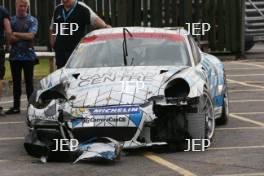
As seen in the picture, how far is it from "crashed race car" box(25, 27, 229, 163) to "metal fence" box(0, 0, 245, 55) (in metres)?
13.8

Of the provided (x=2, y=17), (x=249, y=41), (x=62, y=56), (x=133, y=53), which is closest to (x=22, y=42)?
(x=2, y=17)

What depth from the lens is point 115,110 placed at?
33.0 feet

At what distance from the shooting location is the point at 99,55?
1180cm

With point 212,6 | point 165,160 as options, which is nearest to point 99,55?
point 165,160

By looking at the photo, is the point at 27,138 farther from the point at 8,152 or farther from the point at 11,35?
the point at 11,35

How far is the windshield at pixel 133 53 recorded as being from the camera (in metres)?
11.6

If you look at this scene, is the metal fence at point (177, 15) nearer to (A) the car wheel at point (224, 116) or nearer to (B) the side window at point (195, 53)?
(A) the car wheel at point (224, 116)

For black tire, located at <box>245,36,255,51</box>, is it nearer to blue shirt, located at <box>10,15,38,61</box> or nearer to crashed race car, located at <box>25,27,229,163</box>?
blue shirt, located at <box>10,15,38,61</box>

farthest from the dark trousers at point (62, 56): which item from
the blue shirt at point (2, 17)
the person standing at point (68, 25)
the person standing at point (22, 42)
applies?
the blue shirt at point (2, 17)

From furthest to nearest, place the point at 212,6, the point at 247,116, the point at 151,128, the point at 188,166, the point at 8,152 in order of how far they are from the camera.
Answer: the point at 212,6 → the point at 247,116 → the point at 8,152 → the point at 151,128 → the point at 188,166

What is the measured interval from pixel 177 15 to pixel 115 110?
15.6 metres

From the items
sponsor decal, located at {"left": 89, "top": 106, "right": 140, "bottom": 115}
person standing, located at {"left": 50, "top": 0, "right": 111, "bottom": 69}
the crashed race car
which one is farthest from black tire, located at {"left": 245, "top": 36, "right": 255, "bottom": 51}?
sponsor decal, located at {"left": 89, "top": 106, "right": 140, "bottom": 115}

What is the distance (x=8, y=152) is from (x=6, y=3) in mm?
16012

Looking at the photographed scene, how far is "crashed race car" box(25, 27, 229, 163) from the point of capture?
10.0 metres
